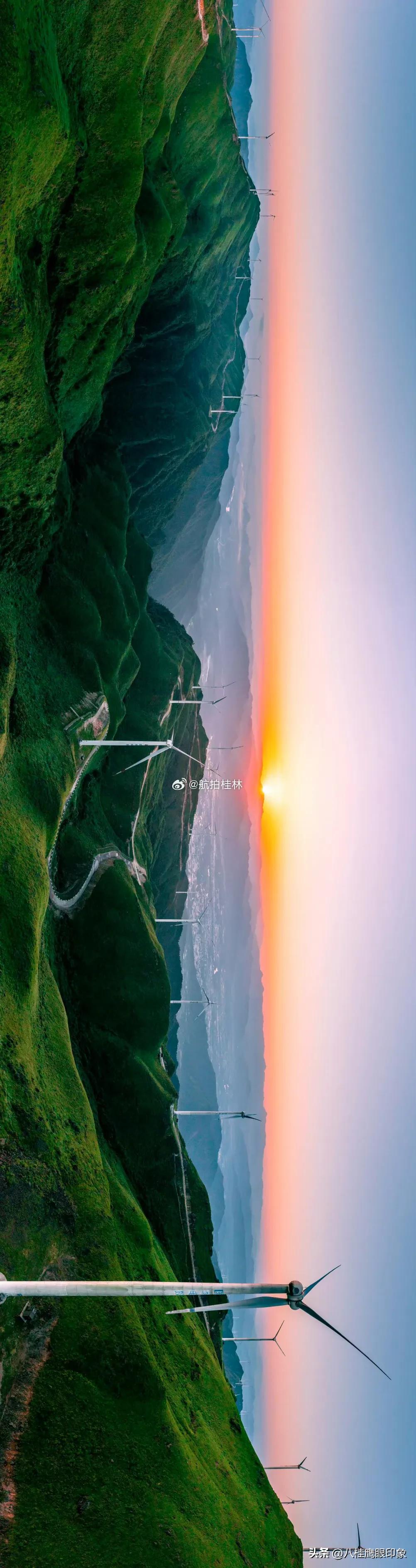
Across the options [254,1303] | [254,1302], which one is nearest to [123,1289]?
[254,1302]

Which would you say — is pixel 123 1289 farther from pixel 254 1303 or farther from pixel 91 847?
pixel 91 847

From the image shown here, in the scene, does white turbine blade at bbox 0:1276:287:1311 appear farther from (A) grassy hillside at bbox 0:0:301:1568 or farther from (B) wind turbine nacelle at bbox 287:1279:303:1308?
(A) grassy hillside at bbox 0:0:301:1568

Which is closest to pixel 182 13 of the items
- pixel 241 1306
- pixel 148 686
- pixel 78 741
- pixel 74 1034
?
pixel 78 741

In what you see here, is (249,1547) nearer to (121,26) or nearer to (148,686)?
(148,686)

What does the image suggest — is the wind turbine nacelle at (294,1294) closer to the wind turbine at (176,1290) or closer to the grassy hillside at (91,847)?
the wind turbine at (176,1290)

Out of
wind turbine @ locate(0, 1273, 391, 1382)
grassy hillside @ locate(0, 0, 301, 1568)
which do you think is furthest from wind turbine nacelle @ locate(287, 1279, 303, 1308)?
grassy hillside @ locate(0, 0, 301, 1568)

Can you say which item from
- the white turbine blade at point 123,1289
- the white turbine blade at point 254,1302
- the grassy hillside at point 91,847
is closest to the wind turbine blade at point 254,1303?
the white turbine blade at point 254,1302
